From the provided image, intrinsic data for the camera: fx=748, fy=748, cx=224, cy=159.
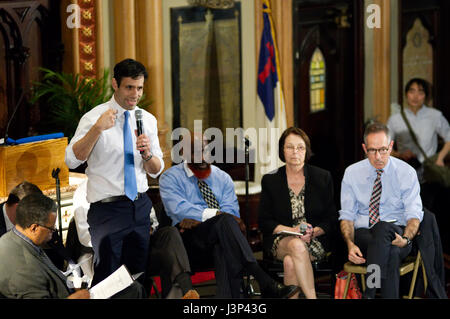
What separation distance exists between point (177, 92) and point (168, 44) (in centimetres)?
45

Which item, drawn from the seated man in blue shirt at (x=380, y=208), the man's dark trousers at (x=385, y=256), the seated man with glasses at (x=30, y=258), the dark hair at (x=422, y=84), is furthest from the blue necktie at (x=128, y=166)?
the dark hair at (x=422, y=84)

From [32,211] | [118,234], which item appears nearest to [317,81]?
[118,234]

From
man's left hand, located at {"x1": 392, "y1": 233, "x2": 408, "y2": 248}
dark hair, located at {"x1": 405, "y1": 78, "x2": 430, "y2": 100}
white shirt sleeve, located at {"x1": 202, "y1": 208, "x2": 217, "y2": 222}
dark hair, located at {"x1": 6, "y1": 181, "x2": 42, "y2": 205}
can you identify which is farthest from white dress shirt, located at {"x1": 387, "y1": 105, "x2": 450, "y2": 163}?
dark hair, located at {"x1": 6, "y1": 181, "x2": 42, "y2": 205}

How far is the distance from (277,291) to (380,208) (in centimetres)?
81

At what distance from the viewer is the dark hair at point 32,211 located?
350 centimetres

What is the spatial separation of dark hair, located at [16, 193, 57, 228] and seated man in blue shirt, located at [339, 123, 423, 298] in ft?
5.70

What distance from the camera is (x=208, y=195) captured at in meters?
4.68

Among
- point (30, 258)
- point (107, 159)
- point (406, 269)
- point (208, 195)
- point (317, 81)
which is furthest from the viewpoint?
point (317, 81)

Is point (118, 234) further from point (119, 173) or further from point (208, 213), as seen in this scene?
point (208, 213)

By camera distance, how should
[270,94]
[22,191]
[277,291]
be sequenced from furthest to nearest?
[270,94] → [277,291] → [22,191]

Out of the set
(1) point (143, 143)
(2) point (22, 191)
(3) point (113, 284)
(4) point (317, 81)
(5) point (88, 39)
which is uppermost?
(5) point (88, 39)

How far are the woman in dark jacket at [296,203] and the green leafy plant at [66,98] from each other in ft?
5.46

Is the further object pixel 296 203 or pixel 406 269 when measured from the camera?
pixel 296 203

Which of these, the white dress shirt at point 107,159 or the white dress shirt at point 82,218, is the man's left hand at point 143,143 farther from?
the white dress shirt at point 82,218
